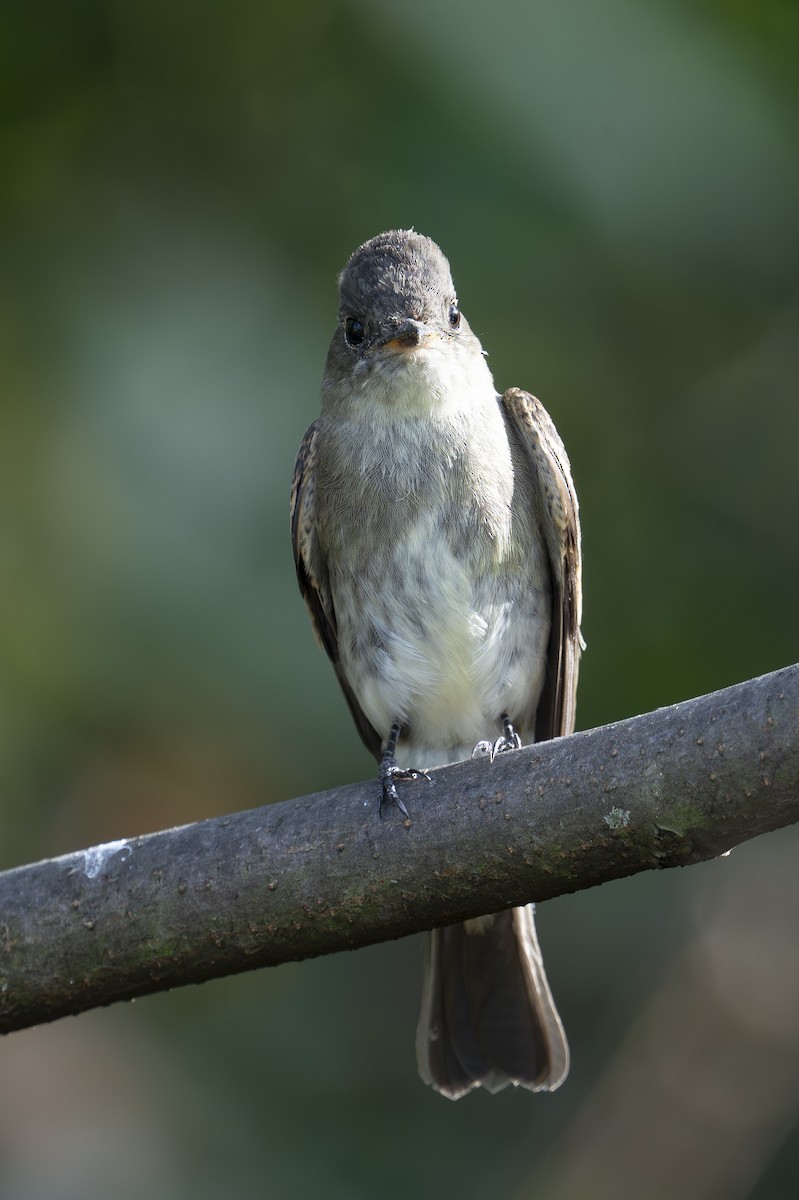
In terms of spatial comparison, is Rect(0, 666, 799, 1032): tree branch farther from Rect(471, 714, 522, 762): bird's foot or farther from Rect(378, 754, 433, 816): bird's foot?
Rect(471, 714, 522, 762): bird's foot

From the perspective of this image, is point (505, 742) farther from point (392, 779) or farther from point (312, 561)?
point (392, 779)

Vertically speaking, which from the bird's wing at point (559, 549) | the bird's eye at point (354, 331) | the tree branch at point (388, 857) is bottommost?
the tree branch at point (388, 857)

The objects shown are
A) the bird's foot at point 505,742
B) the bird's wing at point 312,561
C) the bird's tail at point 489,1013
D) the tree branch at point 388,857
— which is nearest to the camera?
the tree branch at point 388,857

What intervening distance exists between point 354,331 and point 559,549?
0.87 m

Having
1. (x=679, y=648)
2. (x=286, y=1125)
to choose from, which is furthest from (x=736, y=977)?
(x=286, y=1125)

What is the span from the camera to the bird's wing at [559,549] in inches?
180

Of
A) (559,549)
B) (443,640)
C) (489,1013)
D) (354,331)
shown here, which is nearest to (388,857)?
(443,640)

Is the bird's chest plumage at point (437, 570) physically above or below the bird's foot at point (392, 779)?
above

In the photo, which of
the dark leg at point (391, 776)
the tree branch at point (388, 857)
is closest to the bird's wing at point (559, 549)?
the dark leg at point (391, 776)

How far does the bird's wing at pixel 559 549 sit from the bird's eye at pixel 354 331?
514mm

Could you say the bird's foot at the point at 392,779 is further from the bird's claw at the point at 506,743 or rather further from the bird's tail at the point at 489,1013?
the bird's tail at the point at 489,1013

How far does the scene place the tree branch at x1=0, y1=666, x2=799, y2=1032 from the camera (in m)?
3.03

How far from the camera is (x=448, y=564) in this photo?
171 inches

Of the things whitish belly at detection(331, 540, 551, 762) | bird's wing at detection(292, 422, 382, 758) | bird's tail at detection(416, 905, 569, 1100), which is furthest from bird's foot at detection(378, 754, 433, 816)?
bird's wing at detection(292, 422, 382, 758)
